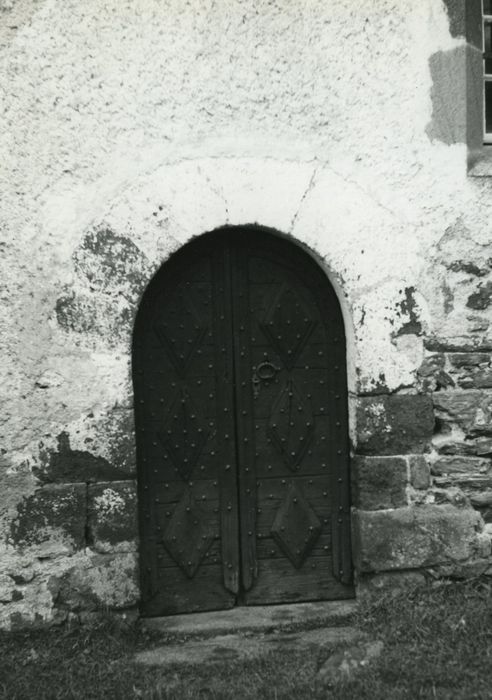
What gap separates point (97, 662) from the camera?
3719 millimetres

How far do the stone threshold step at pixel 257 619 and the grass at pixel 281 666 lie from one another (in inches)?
5.4

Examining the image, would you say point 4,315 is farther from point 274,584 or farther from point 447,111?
point 447,111

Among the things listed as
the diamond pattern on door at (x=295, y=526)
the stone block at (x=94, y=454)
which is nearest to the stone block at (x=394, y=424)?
the diamond pattern on door at (x=295, y=526)

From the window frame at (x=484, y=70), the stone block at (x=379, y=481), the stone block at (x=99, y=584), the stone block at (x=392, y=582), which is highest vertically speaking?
the window frame at (x=484, y=70)

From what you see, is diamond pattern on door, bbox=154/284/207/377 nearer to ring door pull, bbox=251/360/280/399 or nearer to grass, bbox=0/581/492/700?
ring door pull, bbox=251/360/280/399

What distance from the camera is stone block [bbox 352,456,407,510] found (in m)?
4.18

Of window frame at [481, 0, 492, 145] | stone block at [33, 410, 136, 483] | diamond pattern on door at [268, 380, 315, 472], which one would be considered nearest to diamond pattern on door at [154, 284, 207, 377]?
stone block at [33, 410, 136, 483]

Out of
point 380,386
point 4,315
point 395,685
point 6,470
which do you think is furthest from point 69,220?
point 395,685

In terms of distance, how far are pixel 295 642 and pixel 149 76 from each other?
288 cm

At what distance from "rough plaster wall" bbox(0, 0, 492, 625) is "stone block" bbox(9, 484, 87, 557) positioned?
1 cm

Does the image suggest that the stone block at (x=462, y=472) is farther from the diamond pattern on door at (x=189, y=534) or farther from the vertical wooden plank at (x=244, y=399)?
the diamond pattern on door at (x=189, y=534)

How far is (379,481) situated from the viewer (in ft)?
13.7

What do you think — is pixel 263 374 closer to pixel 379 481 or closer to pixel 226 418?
pixel 226 418

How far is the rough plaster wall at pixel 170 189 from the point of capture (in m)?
3.87
